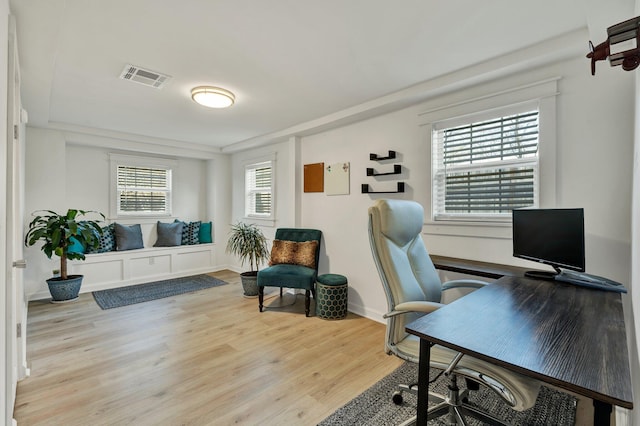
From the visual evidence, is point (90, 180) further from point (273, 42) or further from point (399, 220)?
point (399, 220)

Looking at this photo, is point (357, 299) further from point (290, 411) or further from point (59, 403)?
point (59, 403)

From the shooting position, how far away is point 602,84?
6.53 ft

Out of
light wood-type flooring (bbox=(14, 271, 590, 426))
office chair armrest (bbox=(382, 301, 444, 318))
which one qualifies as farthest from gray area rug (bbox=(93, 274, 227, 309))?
office chair armrest (bbox=(382, 301, 444, 318))

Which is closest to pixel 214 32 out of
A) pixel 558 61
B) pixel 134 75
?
pixel 134 75

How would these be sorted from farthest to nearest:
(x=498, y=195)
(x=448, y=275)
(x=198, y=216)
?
1. (x=198, y=216)
2. (x=448, y=275)
3. (x=498, y=195)

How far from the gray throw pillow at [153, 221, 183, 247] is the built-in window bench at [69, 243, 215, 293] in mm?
141

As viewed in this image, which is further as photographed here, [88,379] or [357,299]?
[357,299]

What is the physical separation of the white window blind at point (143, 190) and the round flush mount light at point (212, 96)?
9.78 ft

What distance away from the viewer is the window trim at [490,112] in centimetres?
219

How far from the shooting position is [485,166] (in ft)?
8.38

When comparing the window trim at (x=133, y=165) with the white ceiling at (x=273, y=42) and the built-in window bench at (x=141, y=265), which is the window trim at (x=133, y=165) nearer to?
the built-in window bench at (x=141, y=265)

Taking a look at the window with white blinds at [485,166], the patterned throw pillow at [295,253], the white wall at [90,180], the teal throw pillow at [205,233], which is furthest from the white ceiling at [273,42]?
the teal throw pillow at [205,233]

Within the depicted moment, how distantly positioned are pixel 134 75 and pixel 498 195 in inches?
125

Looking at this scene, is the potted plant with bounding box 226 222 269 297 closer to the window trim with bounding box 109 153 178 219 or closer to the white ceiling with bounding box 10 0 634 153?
the white ceiling with bounding box 10 0 634 153
